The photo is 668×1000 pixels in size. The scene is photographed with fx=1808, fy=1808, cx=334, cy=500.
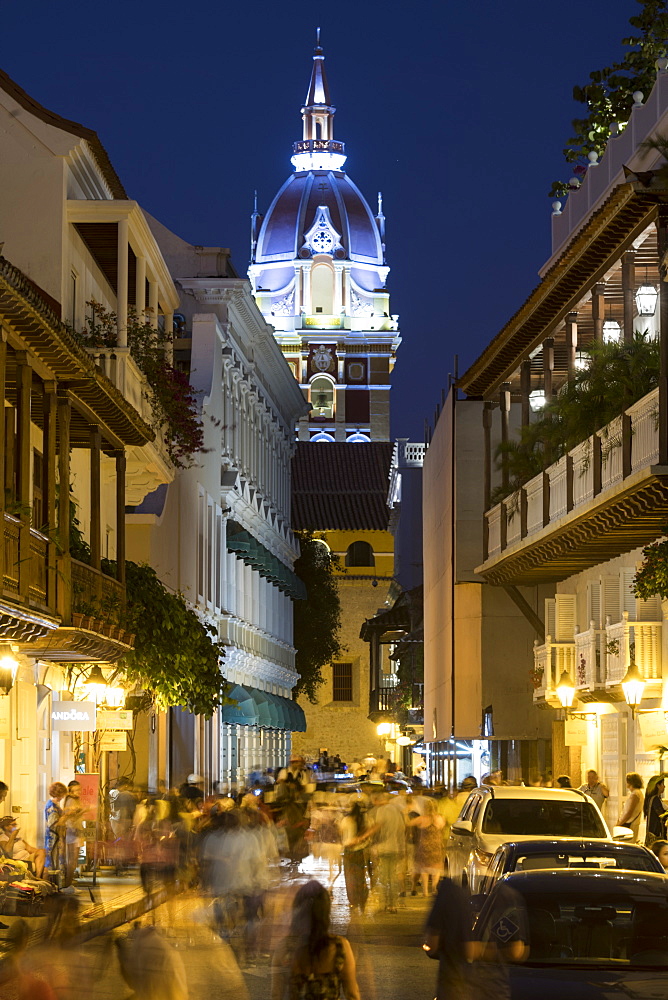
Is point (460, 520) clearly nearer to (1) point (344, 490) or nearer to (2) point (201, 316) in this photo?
(2) point (201, 316)

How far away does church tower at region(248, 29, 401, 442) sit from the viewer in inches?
4847

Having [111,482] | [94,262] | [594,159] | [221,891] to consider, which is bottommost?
[221,891]

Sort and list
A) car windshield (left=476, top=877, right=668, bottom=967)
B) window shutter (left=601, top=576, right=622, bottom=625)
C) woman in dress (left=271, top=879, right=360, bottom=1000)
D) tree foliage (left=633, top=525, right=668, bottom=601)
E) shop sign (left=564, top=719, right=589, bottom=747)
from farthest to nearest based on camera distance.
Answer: shop sign (left=564, top=719, right=589, bottom=747)
window shutter (left=601, top=576, right=622, bottom=625)
tree foliage (left=633, top=525, right=668, bottom=601)
car windshield (left=476, top=877, right=668, bottom=967)
woman in dress (left=271, top=879, right=360, bottom=1000)

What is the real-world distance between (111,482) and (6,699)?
30.9 feet

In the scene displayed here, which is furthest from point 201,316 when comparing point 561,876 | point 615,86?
point 561,876

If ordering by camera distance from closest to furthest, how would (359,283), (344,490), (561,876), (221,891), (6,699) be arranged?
(561,876)
(221,891)
(6,699)
(344,490)
(359,283)

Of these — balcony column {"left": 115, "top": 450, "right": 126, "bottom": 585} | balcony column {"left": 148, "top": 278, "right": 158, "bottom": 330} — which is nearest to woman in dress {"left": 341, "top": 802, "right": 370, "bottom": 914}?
balcony column {"left": 115, "top": 450, "right": 126, "bottom": 585}

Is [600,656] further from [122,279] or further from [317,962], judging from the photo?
[317,962]

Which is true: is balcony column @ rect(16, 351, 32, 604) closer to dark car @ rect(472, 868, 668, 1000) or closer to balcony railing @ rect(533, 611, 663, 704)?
dark car @ rect(472, 868, 668, 1000)

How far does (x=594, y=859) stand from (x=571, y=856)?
0.42 m

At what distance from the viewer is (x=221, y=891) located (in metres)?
18.1

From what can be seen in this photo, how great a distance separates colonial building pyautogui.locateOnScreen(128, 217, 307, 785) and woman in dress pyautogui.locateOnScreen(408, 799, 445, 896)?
11314mm

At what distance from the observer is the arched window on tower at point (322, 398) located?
124125mm

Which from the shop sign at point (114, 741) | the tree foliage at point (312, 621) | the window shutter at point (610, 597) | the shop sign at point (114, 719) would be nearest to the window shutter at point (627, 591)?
the window shutter at point (610, 597)
